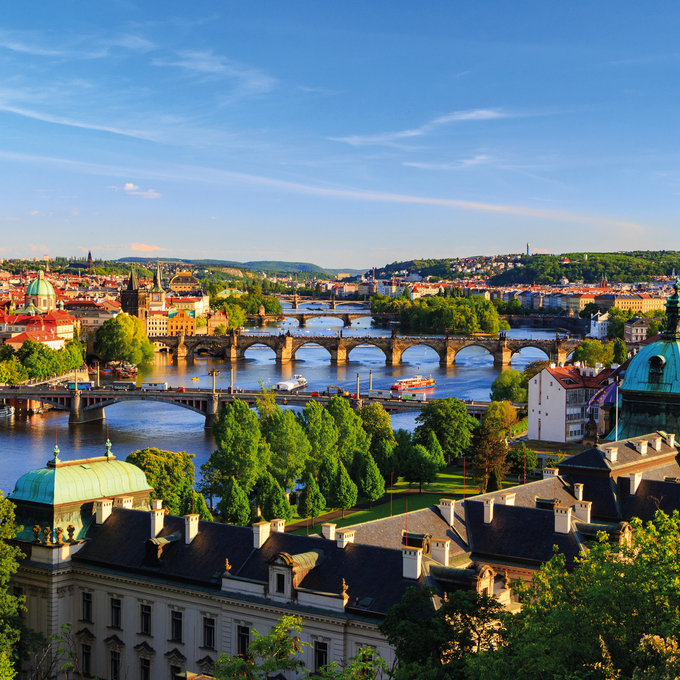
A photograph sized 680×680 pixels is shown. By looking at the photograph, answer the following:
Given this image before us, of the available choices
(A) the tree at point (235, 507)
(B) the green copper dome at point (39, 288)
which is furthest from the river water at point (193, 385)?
(B) the green copper dome at point (39, 288)

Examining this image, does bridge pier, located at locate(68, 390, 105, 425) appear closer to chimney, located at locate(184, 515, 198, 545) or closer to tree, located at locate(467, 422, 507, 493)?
tree, located at locate(467, 422, 507, 493)

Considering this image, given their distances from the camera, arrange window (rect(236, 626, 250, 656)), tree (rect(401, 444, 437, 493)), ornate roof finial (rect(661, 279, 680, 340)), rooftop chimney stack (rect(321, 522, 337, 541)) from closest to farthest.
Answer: window (rect(236, 626, 250, 656)) < rooftop chimney stack (rect(321, 522, 337, 541)) < ornate roof finial (rect(661, 279, 680, 340)) < tree (rect(401, 444, 437, 493))

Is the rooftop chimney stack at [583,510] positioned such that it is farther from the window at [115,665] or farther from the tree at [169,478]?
the tree at [169,478]

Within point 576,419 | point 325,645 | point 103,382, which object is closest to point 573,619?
point 325,645

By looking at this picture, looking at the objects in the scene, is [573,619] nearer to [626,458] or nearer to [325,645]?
[325,645]

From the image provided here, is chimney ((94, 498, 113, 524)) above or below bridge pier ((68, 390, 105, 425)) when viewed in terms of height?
above

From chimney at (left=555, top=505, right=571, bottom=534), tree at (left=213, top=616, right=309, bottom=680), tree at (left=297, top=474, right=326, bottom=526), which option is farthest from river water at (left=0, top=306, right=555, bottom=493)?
tree at (left=213, top=616, right=309, bottom=680)
